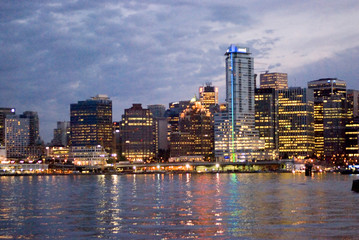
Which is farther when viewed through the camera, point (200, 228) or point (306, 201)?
point (306, 201)

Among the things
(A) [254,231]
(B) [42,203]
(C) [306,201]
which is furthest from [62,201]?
(A) [254,231]

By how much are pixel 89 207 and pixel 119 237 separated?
30857 mm

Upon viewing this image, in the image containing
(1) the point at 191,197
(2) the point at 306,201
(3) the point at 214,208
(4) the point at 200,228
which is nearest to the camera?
(4) the point at 200,228

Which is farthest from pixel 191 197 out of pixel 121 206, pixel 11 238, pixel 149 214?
pixel 11 238

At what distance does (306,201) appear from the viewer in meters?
96.9

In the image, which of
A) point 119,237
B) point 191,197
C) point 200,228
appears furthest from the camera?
point 191,197

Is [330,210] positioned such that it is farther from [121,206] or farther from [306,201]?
[121,206]

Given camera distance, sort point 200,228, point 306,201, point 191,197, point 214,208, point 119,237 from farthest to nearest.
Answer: point 191,197
point 306,201
point 214,208
point 200,228
point 119,237

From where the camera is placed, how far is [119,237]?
59969mm

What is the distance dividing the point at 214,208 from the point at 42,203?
29483 mm

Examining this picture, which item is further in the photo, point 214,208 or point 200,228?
point 214,208

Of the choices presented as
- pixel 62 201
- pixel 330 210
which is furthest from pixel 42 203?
pixel 330 210

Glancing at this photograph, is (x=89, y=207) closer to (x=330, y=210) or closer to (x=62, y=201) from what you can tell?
(x=62, y=201)

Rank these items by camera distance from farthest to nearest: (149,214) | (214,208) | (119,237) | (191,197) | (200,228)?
1. (191,197)
2. (214,208)
3. (149,214)
4. (200,228)
5. (119,237)
